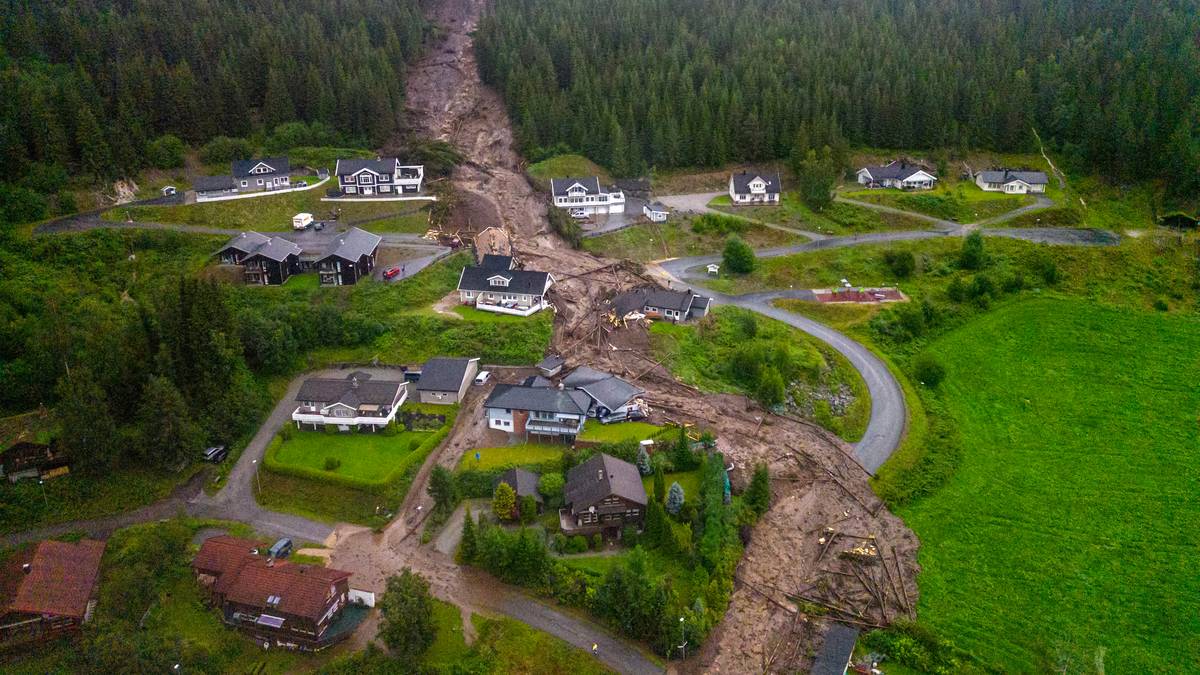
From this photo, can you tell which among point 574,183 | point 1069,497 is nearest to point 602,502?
point 1069,497

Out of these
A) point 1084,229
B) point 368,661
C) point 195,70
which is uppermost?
point 195,70

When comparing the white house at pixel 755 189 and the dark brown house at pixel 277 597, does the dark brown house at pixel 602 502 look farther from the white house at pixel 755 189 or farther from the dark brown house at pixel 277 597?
the white house at pixel 755 189

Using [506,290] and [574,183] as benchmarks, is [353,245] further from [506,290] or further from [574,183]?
[574,183]

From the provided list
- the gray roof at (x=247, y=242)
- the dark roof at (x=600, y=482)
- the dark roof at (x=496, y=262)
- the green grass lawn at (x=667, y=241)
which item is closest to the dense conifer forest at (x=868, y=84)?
the green grass lawn at (x=667, y=241)

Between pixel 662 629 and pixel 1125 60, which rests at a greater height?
pixel 1125 60

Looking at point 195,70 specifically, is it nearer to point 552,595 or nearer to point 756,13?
point 756,13

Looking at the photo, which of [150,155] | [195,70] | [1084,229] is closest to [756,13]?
[1084,229]
